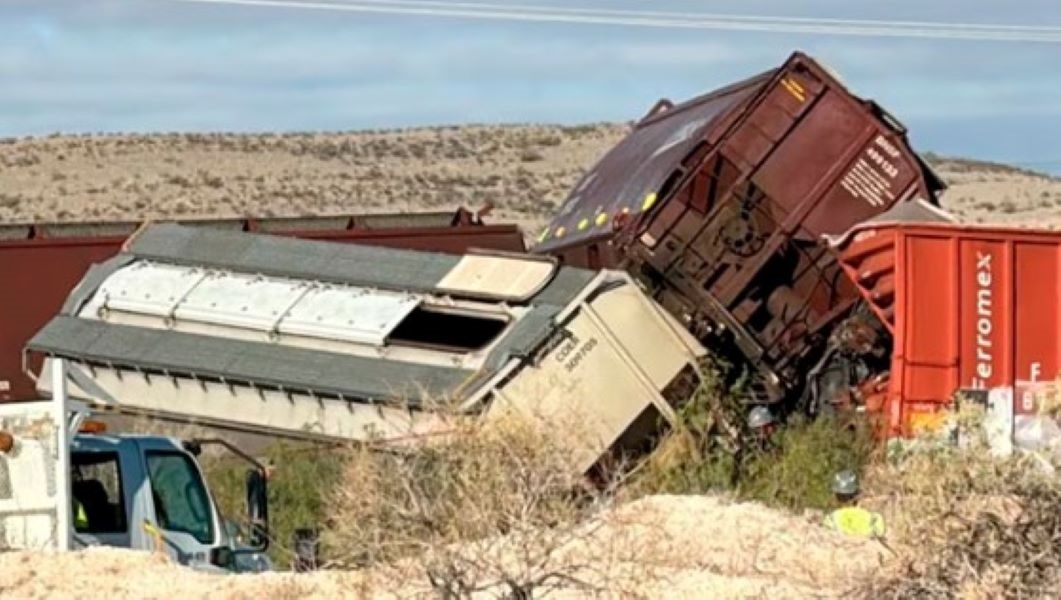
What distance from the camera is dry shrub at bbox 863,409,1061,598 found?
8.30m

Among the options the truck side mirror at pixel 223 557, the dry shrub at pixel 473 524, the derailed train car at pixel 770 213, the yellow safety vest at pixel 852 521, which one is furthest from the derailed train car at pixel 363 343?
the dry shrub at pixel 473 524

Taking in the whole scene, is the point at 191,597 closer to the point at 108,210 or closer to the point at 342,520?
the point at 342,520

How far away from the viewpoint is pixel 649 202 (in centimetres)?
1852

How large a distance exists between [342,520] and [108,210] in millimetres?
51962

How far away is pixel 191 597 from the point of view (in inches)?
416

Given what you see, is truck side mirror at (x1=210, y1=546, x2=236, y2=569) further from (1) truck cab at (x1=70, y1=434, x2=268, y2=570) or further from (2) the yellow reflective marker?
(2) the yellow reflective marker

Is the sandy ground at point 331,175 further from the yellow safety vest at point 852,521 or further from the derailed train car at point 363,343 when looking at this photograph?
the yellow safety vest at point 852,521

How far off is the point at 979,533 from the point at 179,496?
532cm

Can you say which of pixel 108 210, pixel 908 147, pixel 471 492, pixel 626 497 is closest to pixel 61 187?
pixel 108 210

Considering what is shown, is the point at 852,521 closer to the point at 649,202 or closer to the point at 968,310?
the point at 968,310

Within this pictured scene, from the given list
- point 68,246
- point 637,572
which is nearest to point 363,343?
point 68,246

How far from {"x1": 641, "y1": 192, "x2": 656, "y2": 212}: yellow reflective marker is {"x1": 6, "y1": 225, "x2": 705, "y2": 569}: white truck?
3.89ft

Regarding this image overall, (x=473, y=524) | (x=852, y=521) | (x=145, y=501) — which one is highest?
(x=473, y=524)

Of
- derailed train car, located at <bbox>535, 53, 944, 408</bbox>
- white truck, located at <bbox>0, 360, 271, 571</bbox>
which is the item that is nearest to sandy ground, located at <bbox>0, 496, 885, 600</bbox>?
white truck, located at <bbox>0, 360, 271, 571</bbox>
